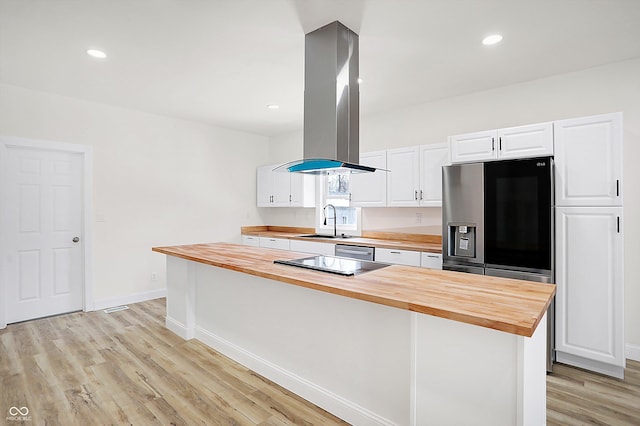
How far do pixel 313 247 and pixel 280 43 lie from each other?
274cm

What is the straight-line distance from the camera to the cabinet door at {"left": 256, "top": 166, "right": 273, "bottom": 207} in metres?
5.88

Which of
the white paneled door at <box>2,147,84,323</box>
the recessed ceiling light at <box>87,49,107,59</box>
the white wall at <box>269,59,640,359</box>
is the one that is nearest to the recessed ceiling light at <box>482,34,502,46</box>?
the white wall at <box>269,59,640,359</box>

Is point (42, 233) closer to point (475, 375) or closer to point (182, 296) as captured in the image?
point (182, 296)

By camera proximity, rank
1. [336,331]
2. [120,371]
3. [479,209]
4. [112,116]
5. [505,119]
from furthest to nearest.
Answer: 1. [112,116]
2. [505,119]
3. [479,209]
4. [120,371]
5. [336,331]

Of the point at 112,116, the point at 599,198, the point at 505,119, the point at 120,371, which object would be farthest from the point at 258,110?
the point at 599,198

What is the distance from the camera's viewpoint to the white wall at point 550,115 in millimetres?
2986

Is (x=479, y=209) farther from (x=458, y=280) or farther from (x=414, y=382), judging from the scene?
(x=414, y=382)

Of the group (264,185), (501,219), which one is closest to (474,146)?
(501,219)

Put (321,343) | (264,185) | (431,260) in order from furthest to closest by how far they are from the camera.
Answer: (264,185) → (431,260) → (321,343)

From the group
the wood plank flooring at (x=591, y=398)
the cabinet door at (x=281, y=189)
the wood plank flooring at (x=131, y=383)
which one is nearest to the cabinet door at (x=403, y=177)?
the cabinet door at (x=281, y=189)

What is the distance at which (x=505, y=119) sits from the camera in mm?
3641

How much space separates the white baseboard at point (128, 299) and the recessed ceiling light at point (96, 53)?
297 cm

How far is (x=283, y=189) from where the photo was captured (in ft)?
18.6

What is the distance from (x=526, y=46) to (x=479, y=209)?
139cm
